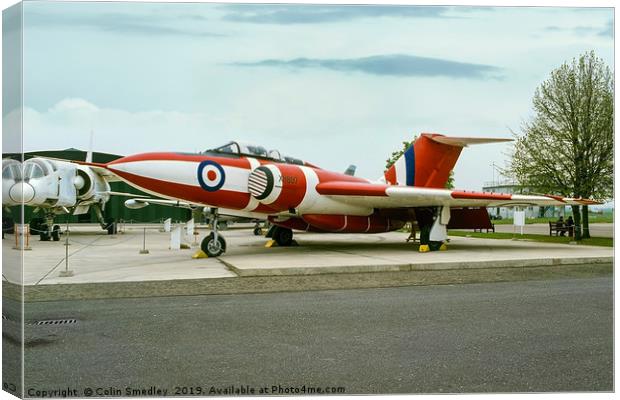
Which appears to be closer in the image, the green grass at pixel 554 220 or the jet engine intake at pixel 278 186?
the green grass at pixel 554 220

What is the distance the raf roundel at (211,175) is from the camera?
10.1m

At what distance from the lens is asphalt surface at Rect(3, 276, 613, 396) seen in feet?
11.1

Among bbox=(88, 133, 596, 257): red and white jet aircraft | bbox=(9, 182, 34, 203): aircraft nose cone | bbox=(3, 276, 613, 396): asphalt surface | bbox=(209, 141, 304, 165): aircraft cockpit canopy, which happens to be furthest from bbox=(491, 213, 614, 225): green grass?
bbox=(209, 141, 304, 165): aircraft cockpit canopy

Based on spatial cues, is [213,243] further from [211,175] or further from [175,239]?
[175,239]

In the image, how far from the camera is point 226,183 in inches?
413

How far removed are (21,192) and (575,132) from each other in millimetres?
5999

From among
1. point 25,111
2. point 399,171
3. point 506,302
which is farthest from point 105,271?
point 399,171

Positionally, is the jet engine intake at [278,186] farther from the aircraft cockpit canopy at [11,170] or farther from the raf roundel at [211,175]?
the aircraft cockpit canopy at [11,170]

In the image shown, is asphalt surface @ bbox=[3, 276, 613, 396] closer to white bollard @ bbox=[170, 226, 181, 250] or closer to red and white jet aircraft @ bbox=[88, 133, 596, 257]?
red and white jet aircraft @ bbox=[88, 133, 596, 257]

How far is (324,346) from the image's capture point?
3945 mm

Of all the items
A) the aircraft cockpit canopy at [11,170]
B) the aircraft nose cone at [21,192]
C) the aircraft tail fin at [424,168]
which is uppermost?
the aircraft tail fin at [424,168]

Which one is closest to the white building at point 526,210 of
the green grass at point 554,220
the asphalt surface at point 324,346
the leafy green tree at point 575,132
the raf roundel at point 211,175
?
the green grass at point 554,220

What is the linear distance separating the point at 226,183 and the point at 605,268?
709cm

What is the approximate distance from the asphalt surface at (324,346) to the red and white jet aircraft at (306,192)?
Answer: 425 cm
